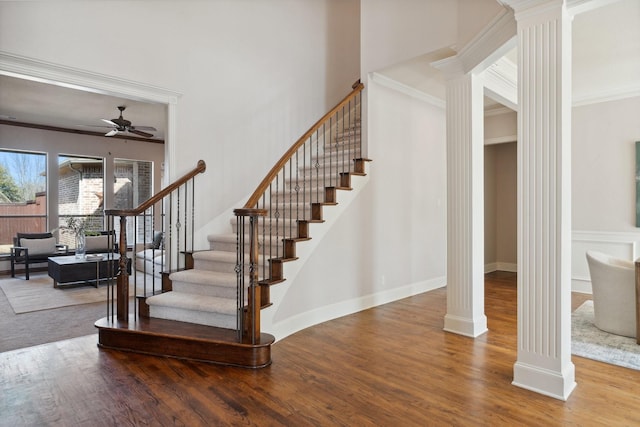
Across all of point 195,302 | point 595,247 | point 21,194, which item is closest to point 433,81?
point 595,247

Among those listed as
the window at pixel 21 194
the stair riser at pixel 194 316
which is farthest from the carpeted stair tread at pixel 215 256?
the window at pixel 21 194

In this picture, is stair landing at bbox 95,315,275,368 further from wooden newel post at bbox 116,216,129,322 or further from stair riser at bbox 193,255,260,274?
stair riser at bbox 193,255,260,274

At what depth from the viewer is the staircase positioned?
9.88ft

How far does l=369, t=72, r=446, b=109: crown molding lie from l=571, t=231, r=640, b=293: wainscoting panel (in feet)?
9.27

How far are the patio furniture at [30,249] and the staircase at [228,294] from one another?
4.69 meters

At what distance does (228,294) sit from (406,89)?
354cm

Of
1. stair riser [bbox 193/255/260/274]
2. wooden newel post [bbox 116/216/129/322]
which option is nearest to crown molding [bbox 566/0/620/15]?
stair riser [bbox 193/255/260/274]

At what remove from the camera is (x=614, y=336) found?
357 cm

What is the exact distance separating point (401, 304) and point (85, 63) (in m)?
4.36

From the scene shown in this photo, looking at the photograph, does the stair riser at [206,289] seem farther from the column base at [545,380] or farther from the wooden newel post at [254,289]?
the column base at [545,380]

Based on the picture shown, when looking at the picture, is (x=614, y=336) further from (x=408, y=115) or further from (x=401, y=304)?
(x=408, y=115)

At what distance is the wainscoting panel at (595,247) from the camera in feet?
16.7

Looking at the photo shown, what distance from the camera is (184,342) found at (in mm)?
3078

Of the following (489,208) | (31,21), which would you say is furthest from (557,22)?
(489,208)
